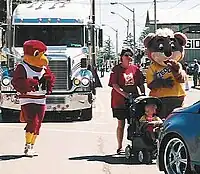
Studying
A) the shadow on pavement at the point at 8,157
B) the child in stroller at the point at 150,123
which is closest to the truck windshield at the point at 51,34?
the shadow on pavement at the point at 8,157

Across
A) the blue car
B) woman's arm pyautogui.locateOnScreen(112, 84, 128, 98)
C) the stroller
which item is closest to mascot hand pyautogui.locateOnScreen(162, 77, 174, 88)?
the stroller

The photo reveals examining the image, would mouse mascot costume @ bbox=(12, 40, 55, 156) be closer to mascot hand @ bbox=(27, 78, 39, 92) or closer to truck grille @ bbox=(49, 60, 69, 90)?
mascot hand @ bbox=(27, 78, 39, 92)

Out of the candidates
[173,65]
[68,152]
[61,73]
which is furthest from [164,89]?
[61,73]

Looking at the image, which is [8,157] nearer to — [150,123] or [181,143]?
[150,123]

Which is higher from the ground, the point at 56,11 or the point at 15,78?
the point at 56,11

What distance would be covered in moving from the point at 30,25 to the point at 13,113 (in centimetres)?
264

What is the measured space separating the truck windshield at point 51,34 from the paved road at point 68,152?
2.48 meters

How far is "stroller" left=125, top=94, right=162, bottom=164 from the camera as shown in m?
9.74

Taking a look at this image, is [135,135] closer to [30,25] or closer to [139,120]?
[139,120]

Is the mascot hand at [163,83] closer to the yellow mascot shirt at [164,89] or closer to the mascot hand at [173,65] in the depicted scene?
the yellow mascot shirt at [164,89]

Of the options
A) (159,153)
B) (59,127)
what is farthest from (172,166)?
(59,127)

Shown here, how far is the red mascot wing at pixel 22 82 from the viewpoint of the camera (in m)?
10.8

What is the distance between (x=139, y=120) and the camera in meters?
10.0

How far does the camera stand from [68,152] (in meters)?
11.1
